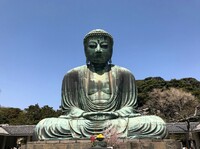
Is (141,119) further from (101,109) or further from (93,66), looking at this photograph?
(93,66)

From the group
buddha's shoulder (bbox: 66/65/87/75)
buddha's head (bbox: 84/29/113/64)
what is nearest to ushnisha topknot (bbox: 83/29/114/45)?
buddha's head (bbox: 84/29/113/64)

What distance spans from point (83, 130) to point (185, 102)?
27.6 metres

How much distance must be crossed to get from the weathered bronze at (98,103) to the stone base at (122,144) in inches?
16.4

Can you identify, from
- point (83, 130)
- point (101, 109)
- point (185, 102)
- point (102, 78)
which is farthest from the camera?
point (185, 102)

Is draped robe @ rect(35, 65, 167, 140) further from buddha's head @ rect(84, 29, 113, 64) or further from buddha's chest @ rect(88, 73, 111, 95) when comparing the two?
buddha's head @ rect(84, 29, 113, 64)

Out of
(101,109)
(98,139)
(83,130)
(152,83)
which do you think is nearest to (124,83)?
(101,109)

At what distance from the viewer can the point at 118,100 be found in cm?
1038

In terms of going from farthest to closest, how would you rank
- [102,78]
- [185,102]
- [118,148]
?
[185,102] → [102,78] → [118,148]

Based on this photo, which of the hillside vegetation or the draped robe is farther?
the hillside vegetation

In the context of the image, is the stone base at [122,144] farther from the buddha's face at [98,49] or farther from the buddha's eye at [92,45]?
the buddha's eye at [92,45]

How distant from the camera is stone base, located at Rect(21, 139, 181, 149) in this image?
8.30 meters

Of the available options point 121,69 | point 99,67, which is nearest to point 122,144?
point 121,69

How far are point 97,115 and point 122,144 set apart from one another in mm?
1460

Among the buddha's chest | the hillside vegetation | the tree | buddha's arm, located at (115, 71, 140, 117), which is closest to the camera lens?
buddha's arm, located at (115, 71, 140, 117)
